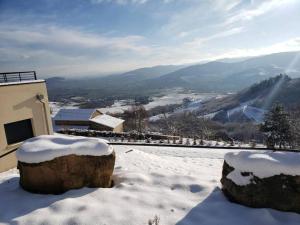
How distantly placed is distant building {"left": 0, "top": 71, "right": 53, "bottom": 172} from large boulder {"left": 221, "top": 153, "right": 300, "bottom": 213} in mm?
10082

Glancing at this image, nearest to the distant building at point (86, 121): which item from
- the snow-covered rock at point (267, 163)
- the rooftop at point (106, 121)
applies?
the rooftop at point (106, 121)

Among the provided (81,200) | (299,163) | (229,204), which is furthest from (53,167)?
(299,163)

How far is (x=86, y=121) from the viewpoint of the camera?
4034 centimetres

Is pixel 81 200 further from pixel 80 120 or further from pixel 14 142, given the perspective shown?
pixel 80 120

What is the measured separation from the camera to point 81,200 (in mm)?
6359

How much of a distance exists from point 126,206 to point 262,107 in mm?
105353

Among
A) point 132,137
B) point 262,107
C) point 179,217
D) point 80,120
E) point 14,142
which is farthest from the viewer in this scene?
point 262,107

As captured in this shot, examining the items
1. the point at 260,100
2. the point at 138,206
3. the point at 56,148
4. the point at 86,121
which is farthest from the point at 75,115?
the point at 260,100

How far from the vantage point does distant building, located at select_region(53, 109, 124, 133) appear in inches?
1575

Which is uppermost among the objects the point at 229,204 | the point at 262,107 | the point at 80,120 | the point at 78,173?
the point at 78,173

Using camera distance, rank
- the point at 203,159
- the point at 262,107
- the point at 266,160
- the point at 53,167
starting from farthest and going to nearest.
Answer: the point at 262,107, the point at 203,159, the point at 53,167, the point at 266,160

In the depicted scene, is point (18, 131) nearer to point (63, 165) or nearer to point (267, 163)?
point (63, 165)

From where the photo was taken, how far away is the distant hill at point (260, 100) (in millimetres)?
96500

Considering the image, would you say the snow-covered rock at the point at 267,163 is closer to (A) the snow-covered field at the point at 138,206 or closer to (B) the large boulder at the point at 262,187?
(B) the large boulder at the point at 262,187
